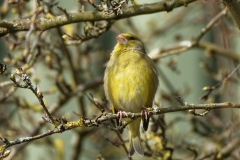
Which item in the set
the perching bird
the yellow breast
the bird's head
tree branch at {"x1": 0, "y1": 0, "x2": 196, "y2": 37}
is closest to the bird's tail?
the perching bird

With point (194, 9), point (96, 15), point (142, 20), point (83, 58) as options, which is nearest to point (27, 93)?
point (83, 58)

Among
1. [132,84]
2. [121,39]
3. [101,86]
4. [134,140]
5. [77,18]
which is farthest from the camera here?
[101,86]

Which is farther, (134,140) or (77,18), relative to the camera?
(134,140)

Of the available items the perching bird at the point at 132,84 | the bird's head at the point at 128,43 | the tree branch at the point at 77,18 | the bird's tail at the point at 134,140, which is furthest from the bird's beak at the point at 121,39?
the tree branch at the point at 77,18

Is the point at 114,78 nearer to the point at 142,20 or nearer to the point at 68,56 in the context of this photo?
the point at 68,56

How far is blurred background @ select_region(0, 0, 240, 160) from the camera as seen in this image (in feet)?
15.3

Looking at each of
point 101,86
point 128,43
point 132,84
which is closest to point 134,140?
point 132,84

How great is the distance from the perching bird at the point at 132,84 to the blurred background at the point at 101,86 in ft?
0.35

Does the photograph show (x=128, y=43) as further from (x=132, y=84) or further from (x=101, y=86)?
(x=101, y=86)

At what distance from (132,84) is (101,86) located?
1997 mm

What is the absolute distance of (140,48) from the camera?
16.6 ft

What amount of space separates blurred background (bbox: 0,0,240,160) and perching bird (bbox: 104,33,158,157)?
4.2 inches

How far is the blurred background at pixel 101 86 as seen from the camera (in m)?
4.67

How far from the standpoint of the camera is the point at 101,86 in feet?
21.4
